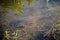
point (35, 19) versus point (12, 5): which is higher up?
point (12, 5)

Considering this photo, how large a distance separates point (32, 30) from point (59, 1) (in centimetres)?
76

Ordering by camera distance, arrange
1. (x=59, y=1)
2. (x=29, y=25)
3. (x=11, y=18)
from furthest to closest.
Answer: (x=59, y=1)
(x=11, y=18)
(x=29, y=25)

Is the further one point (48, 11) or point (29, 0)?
point (29, 0)

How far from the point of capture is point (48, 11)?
197cm

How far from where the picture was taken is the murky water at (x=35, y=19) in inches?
64.0

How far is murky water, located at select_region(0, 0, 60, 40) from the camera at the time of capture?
163 cm

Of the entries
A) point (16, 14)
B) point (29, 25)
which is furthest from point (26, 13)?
point (29, 25)

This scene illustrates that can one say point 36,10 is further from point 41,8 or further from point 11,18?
point 11,18

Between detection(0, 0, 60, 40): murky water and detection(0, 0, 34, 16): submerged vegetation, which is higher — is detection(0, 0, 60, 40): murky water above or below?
below

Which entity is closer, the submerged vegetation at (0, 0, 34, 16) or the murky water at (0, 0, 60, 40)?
the murky water at (0, 0, 60, 40)

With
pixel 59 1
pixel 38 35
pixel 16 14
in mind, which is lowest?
pixel 38 35

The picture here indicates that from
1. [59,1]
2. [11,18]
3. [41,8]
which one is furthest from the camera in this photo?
[59,1]

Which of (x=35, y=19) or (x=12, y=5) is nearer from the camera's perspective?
(x=35, y=19)

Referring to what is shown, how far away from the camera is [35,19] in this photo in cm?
185
